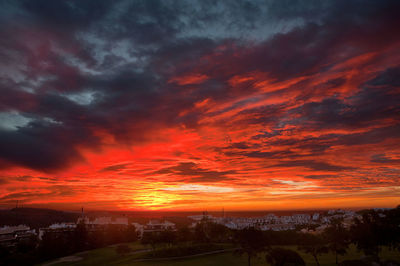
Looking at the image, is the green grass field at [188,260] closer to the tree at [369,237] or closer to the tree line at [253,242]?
the tree line at [253,242]

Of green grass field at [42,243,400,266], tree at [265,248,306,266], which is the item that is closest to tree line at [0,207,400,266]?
tree at [265,248,306,266]

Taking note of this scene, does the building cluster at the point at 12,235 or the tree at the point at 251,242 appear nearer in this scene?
the tree at the point at 251,242

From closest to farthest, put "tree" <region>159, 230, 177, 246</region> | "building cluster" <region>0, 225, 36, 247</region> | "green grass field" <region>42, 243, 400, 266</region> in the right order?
"green grass field" <region>42, 243, 400, 266</region>, "tree" <region>159, 230, 177, 246</region>, "building cluster" <region>0, 225, 36, 247</region>

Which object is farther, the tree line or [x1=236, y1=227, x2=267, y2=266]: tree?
[x1=236, y1=227, x2=267, y2=266]: tree

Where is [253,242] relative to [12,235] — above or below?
above

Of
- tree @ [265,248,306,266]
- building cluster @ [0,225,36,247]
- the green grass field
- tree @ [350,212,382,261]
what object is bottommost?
the green grass field

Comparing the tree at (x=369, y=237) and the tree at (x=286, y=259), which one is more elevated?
the tree at (x=369, y=237)

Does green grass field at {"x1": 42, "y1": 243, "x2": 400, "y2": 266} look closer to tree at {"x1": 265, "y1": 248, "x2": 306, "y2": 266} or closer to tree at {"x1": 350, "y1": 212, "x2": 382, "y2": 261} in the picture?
tree at {"x1": 350, "y1": 212, "x2": 382, "y2": 261}

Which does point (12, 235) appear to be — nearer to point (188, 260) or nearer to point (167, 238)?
point (167, 238)

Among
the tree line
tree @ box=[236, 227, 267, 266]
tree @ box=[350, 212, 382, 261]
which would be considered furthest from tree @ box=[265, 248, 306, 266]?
tree @ box=[350, 212, 382, 261]

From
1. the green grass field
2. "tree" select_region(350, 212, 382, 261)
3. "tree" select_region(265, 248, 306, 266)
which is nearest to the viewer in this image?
"tree" select_region(265, 248, 306, 266)

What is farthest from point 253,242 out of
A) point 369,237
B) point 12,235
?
point 12,235

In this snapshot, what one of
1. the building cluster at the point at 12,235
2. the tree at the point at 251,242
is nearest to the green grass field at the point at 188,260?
the tree at the point at 251,242

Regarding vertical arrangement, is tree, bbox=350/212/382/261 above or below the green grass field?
above
